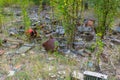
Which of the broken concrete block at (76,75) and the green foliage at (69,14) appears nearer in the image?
the broken concrete block at (76,75)

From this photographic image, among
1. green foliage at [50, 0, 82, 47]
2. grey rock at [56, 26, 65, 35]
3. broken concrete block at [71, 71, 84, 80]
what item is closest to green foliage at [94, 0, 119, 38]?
green foliage at [50, 0, 82, 47]

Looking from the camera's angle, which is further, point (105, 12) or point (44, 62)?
point (105, 12)

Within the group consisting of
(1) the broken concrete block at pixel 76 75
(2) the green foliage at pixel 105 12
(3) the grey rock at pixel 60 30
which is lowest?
(1) the broken concrete block at pixel 76 75

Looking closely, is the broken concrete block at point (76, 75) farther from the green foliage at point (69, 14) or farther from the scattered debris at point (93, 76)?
the green foliage at point (69, 14)

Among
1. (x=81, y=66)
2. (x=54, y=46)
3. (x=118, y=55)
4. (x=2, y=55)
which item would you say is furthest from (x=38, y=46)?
(x=118, y=55)

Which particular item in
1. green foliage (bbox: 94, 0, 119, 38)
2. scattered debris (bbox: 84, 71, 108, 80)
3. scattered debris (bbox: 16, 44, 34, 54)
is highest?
green foliage (bbox: 94, 0, 119, 38)

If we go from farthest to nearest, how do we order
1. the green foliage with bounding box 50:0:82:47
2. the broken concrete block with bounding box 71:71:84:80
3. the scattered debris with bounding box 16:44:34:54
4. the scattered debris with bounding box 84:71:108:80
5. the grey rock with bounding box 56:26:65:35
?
the grey rock with bounding box 56:26:65:35
the scattered debris with bounding box 16:44:34:54
the green foliage with bounding box 50:0:82:47
the broken concrete block with bounding box 71:71:84:80
the scattered debris with bounding box 84:71:108:80

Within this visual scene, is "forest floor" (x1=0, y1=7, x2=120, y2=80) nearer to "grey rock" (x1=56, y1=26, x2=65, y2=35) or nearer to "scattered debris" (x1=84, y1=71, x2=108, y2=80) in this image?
"scattered debris" (x1=84, y1=71, x2=108, y2=80)

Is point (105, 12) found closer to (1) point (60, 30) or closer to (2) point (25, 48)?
(1) point (60, 30)

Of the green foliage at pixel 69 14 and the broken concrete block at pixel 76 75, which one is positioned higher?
the green foliage at pixel 69 14

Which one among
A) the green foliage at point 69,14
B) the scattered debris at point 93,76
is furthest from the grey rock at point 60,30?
the scattered debris at point 93,76

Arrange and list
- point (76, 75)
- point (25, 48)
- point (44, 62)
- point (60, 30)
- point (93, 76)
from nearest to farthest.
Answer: point (93, 76)
point (76, 75)
point (44, 62)
point (25, 48)
point (60, 30)

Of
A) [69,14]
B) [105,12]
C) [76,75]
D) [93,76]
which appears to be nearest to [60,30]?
[69,14]

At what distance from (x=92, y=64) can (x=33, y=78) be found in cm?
90
